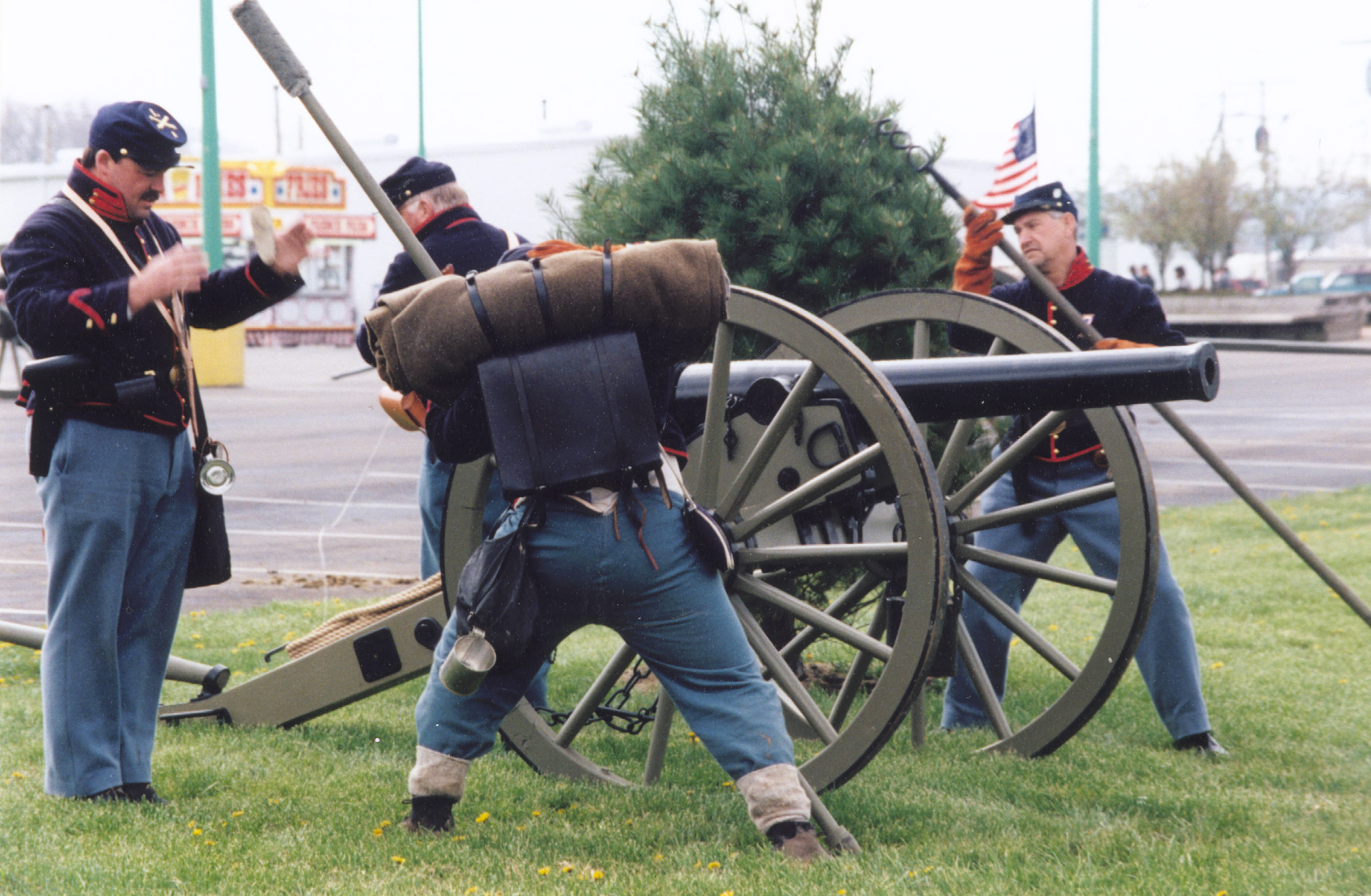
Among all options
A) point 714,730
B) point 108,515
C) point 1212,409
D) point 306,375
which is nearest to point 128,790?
point 108,515

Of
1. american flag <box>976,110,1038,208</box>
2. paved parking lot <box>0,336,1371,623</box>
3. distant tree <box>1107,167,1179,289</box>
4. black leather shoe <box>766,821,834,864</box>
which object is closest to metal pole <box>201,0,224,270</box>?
paved parking lot <box>0,336,1371,623</box>

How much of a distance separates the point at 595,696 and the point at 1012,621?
3.87ft

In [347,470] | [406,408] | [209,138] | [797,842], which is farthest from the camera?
[209,138]

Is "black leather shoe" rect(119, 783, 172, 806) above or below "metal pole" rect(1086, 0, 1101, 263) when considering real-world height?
below

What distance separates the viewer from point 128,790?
12.6 ft

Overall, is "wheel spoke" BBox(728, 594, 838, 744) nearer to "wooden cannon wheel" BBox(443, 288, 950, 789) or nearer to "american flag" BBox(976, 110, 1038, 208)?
"wooden cannon wheel" BBox(443, 288, 950, 789)

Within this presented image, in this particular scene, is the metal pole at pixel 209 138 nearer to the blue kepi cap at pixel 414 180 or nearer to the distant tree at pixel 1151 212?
the blue kepi cap at pixel 414 180

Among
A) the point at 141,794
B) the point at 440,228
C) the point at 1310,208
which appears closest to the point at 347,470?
the point at 440,228

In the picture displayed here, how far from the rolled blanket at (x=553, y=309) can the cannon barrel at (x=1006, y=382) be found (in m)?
0.65

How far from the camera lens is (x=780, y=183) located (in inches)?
191

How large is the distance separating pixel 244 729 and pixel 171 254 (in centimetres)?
178

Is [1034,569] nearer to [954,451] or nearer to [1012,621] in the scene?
[1012,621]

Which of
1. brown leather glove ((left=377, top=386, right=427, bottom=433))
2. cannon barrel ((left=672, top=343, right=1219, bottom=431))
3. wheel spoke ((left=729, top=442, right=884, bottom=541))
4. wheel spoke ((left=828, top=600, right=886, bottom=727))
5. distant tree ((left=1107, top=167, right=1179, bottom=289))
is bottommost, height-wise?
wheel spoke ((left=828, top=600, right=886, bottom=727))

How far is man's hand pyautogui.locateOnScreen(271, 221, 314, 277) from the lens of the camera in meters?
3.84
